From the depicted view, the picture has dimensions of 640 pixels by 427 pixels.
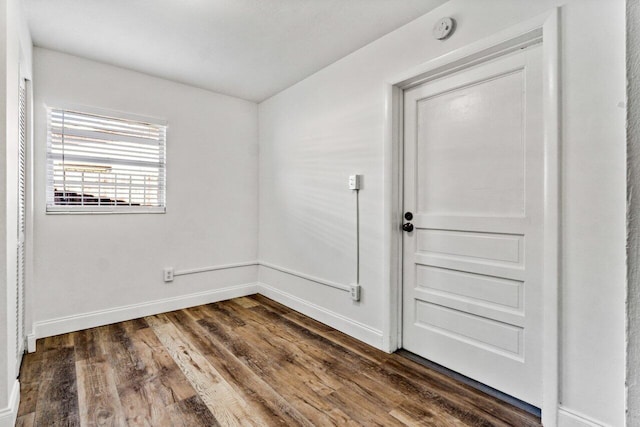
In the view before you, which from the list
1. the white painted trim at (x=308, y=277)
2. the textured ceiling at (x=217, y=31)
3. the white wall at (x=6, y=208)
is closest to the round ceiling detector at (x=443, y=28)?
the textured ceiling at (x=217, y=31)

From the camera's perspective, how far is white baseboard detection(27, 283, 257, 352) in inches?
104

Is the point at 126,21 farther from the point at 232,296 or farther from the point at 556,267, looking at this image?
the point at 556,267

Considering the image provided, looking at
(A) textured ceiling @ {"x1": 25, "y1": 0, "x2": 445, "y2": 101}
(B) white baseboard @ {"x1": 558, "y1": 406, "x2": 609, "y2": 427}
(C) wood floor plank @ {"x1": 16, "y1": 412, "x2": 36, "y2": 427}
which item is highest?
(A) textured ceiling @ {"x1": 25, "y1": 0, "x2": 445, "y2": 101}

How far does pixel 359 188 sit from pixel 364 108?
0.63 meters

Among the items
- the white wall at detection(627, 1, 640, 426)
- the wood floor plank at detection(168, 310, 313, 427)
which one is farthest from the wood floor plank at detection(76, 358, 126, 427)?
the white wall at detection(627, 1, 640, 426)

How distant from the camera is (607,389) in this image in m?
1.43

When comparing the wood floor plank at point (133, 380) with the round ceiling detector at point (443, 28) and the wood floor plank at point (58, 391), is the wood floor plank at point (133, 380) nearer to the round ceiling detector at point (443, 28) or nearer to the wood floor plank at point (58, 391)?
the wood floor plank at point (58, 391)

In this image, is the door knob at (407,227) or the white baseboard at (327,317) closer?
the door knob at (407,227)

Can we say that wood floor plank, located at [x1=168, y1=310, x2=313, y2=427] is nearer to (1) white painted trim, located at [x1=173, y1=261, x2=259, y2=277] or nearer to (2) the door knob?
(1) white painted trim, located at [x1=173, y1=261, x2=259, y2=277]

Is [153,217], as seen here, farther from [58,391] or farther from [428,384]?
[428,384]

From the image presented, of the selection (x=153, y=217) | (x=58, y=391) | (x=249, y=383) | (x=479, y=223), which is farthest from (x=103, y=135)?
(x=479, y=223)

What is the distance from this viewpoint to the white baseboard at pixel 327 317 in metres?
2.50

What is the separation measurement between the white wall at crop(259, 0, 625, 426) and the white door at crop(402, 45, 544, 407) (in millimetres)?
184

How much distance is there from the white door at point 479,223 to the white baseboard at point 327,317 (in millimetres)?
252
